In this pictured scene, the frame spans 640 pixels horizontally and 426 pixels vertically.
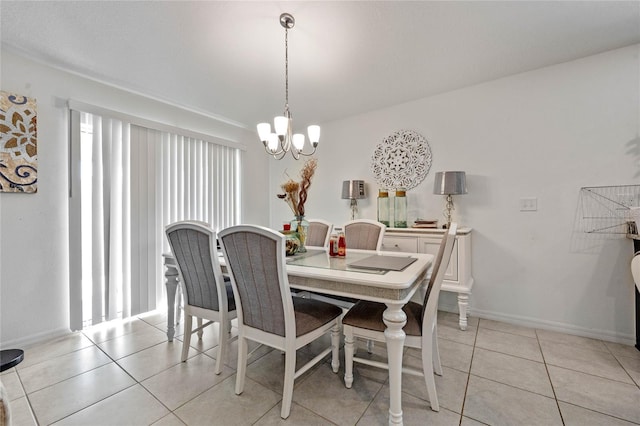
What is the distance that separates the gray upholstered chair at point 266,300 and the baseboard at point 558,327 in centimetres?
200

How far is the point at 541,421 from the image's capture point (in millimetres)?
1423

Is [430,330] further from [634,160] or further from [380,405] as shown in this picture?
[634,160]

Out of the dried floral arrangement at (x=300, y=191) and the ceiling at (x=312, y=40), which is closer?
the ceiling at (x=312, y=40)

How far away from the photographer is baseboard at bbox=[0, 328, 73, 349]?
214cm

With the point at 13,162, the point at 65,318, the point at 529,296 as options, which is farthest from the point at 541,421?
the point at 13,162

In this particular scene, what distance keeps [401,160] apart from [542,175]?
4.41 feet

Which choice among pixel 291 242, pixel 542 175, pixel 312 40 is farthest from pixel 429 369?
pixel 312 40

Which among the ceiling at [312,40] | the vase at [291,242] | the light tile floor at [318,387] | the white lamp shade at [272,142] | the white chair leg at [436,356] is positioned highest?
the ceiling at [312,40]

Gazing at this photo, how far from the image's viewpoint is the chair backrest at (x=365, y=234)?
2543 mm

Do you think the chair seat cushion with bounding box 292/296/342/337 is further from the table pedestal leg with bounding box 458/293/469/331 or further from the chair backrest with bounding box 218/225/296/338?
the table pedestal leg with bounding box 458/293/469/331

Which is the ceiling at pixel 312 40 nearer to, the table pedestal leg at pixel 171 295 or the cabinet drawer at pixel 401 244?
the cabinet drawer at pixel 401 244

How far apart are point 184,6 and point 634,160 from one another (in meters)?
3.51

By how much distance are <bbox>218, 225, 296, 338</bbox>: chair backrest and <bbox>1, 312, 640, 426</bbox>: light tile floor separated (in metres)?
0.50

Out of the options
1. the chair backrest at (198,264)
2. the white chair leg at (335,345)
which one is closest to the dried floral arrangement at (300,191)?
the chair backrest at (198,264)
